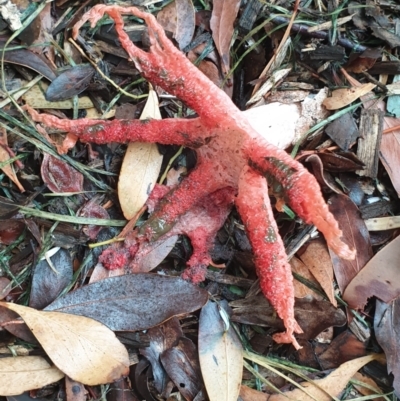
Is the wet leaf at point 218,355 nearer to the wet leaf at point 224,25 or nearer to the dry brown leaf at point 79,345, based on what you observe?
the dry brown leaf at point 79,345

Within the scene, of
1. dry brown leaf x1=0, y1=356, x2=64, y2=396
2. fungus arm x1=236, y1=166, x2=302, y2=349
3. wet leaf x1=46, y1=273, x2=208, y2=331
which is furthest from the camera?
wet leaf x1=46, y1=273, x2=208, y2=331

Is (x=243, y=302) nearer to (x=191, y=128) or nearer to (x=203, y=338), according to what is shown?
(x=203, y=338)

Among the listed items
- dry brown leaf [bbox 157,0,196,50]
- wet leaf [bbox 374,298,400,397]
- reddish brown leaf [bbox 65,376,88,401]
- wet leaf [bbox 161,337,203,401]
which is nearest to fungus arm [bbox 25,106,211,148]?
dry brown leaf [bbox 157,0,196,50]

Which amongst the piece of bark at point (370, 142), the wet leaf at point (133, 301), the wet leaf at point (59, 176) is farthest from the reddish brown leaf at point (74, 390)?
the piece of bark at point (370, 142)

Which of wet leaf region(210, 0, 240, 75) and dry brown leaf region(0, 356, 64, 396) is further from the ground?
wet leaf region(210, 0, 240, 75)

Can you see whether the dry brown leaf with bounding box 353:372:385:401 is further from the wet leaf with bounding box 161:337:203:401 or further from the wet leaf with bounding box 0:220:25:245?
the wet leaf with bounding box 0:220:25:245

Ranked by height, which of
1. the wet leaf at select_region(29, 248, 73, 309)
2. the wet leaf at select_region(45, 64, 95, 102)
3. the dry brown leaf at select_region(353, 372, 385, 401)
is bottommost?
the dry brown leaf at select_region(353, 372, 385, 401)
